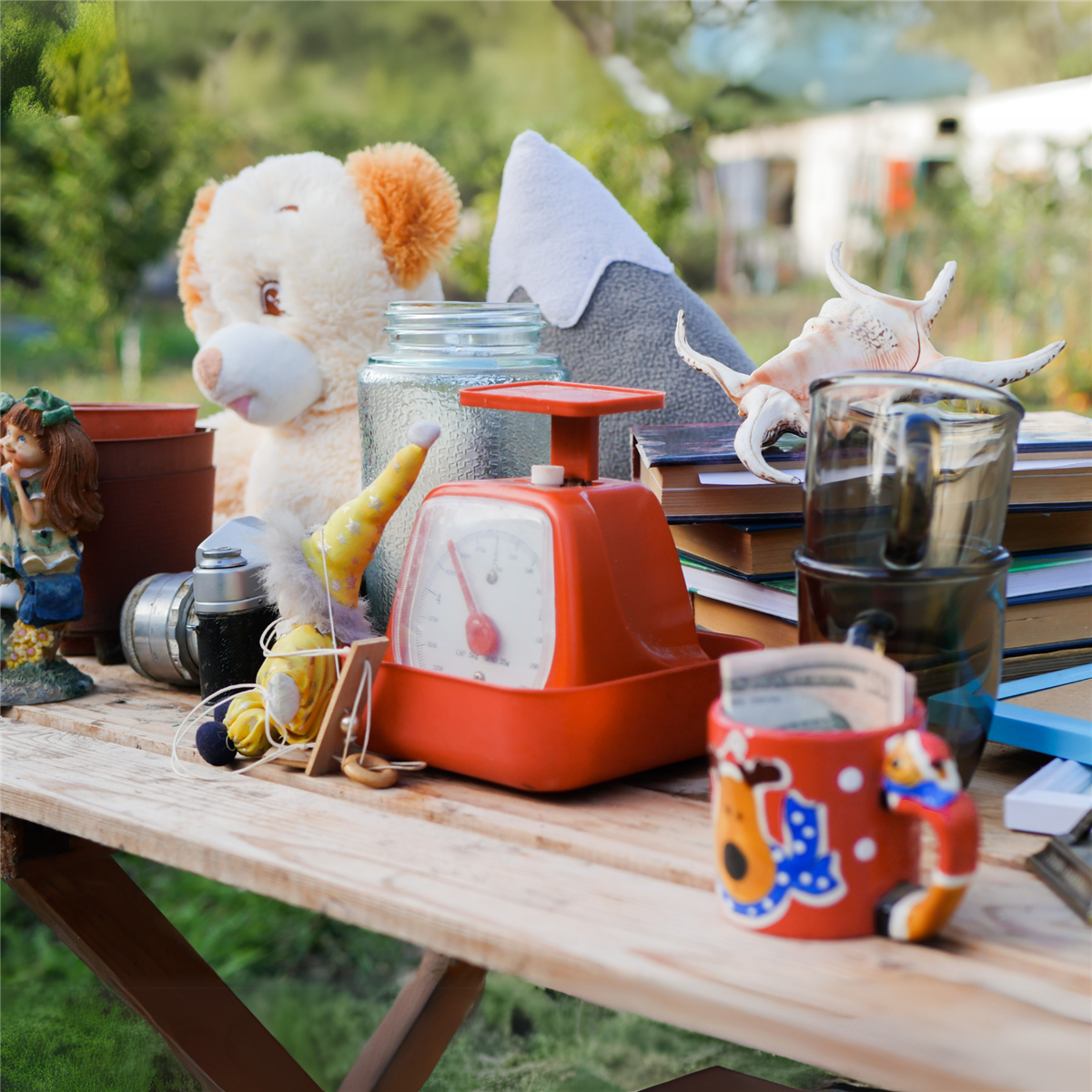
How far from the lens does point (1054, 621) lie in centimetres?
68

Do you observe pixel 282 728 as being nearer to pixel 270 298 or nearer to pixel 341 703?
pixel 341 703

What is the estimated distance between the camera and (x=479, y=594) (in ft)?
1.85

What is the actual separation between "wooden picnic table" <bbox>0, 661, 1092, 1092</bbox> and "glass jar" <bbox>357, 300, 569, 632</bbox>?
0.19m

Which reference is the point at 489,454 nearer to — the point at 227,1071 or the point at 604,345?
the point at 604,345

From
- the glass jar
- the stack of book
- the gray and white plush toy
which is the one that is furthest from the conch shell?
the gray and white plush toy

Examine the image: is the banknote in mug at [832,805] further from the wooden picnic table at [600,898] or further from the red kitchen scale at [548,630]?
the red kitchen scale at [548,630]

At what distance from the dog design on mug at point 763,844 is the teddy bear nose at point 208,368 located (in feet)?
1.83

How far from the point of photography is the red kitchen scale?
54cm

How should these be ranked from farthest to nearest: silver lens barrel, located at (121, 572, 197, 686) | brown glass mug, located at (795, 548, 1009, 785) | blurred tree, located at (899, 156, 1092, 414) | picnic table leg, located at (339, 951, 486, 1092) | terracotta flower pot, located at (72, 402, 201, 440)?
blurred tree, located at (899, 156, 1092, 414), picnic table leg, located at (339, 951, 486, 1092), terracotta flower pot, located at (72, 402, 201, 440), silver lens barrel, located at (121, 572, 197, 686), brown glass mug, located at (795, 548, 1009, 785)

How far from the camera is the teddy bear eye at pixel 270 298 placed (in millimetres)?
908

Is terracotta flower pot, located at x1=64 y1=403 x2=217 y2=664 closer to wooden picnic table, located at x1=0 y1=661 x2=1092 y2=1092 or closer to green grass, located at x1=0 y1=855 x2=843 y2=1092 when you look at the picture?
wooden picnic table, located at x1=0 y1=661 x2=1092 y2=1092

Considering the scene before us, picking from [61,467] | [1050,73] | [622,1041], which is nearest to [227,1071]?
[61,467]

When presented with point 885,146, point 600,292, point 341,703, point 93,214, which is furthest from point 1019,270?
point 341,703

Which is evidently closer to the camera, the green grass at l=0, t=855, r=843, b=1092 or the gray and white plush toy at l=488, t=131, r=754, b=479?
the gray and white plush toy at l=488, t=131, r=754, b=479
